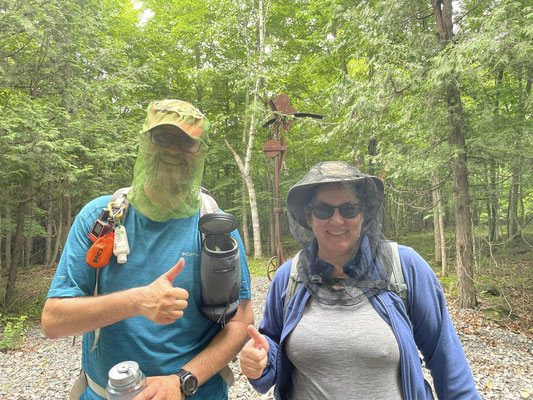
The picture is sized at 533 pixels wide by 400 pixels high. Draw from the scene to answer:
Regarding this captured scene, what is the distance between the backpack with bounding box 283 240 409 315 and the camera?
1477mm

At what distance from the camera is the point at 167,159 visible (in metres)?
1.46

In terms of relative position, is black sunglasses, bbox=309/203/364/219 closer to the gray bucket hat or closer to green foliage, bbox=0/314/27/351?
the gray bucket hat

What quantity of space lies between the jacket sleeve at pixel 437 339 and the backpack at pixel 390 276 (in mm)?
38

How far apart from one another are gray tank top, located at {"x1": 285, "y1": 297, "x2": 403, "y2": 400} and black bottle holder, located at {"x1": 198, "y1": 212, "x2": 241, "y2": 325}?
39cm

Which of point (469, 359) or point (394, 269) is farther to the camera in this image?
point (469, 359)

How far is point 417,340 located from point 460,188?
5.81m

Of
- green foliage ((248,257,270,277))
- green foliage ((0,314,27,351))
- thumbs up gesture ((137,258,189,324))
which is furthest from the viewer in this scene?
green foliage ((248,257,270,277))

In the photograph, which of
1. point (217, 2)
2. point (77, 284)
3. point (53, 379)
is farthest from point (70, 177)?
point (217, 2)

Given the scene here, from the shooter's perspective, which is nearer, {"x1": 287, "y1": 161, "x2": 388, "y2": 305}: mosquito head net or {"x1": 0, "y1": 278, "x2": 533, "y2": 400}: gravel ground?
{"x1": 287, "y1": 161, "x2": 388, "y2": 305}: mosquito head net

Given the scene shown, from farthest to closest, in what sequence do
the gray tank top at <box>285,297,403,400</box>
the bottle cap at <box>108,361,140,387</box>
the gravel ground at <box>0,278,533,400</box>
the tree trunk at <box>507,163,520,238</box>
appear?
the tree trunk at <box>507,163,520,238</box>, the gravel ground at <box>0,278,533,400</box>, the gray tank top at <box>285,297,403,400</box>, the bottle cap at <box>108,361,140,387</box>

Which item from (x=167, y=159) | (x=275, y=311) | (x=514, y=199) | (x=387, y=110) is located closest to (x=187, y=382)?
(x=275, y=311)

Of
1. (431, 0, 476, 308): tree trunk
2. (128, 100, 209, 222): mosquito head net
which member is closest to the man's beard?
(128, 100, 209, 222): mosquito head net

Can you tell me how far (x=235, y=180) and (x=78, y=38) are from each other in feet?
34.0

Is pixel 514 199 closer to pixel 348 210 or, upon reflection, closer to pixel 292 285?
pixel 348 210
